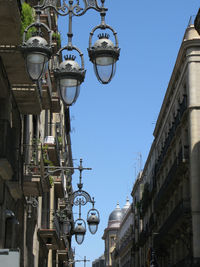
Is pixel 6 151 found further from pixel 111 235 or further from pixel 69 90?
pixel 111 235

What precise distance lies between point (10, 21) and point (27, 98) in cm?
522

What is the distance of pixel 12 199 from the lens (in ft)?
57.1

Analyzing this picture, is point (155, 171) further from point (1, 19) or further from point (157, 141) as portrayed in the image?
point (1, 19)

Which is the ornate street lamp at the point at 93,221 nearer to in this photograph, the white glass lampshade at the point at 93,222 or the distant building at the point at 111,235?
the white glass lampshade at the point at 93,222

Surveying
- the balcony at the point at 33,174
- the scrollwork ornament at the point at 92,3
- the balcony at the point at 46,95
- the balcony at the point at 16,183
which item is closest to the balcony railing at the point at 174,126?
the balcony at the point at 46,95

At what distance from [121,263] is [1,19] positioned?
94949 mm

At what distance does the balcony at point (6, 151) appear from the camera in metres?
14.1

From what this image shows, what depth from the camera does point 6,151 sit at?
47.0 ft

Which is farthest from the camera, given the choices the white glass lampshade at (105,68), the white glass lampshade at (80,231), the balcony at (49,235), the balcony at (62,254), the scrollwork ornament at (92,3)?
the balcony at (62,254)

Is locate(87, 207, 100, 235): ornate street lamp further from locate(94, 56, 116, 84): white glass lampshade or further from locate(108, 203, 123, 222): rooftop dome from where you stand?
locate(108, 203, 123, 222): rooftop dome

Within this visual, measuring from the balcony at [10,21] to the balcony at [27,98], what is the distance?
2.95 metres

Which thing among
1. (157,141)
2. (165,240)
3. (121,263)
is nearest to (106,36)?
(165,240)

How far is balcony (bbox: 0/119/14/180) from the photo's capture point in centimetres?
1408

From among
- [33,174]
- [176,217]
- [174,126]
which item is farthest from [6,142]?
[174,126]
